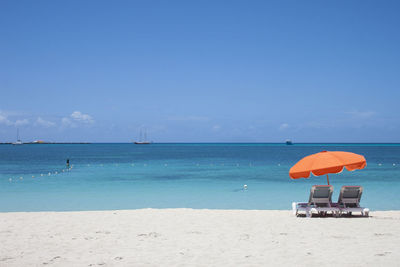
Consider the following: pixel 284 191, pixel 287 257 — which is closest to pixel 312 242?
pixel 287 257

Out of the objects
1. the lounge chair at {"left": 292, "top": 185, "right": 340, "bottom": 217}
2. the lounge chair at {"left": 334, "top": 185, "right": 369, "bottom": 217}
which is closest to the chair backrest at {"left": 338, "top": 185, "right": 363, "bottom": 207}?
the lounge chair at {"left": 334, "top": 185, "right": 369, "bottom": 217}

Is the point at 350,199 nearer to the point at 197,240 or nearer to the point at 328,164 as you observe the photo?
the point at 328,164

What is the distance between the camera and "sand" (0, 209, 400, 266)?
6754 millimetres

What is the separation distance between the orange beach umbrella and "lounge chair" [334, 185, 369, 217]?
926 mm

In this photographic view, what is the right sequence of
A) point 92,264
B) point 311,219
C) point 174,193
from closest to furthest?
point 92,264 → point 311,219 → point 174,193

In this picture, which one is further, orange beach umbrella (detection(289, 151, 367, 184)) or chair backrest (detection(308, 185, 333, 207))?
chair backrest (detection(308, 185, 333, 207))

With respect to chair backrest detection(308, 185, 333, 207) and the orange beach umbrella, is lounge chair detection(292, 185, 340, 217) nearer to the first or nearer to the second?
chair backrest detection(308, 185, 333, 207)

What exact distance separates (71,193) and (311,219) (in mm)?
15005

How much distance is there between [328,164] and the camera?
10734 millimetres

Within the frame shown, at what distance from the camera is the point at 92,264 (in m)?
6.58

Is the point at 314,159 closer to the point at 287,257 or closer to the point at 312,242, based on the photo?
the point at 312,242

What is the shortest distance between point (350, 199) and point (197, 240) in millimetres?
5528

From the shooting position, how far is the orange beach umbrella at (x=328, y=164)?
10.6 m

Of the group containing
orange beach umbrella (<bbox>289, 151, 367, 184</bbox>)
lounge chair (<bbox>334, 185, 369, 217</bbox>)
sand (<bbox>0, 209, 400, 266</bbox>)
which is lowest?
sand (<bbox>0, 209, 400, 266</bbox>)
